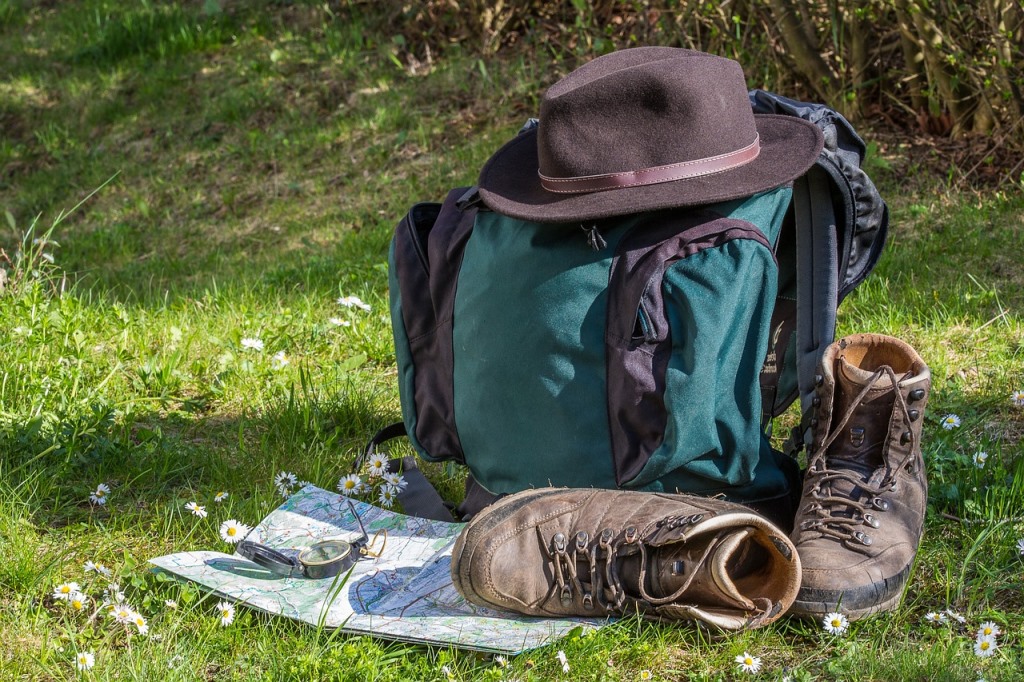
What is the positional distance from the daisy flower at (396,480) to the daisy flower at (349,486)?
0.08 meters

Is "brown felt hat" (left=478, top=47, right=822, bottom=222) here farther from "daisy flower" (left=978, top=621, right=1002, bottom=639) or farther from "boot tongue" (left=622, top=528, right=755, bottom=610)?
"daisy flower" (left=978, top=621, right=1002, bottom=639)

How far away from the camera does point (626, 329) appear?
2.13 m

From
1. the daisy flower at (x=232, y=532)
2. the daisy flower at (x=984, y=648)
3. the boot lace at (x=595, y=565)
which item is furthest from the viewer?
the daisy flower at (x=232, y=532)

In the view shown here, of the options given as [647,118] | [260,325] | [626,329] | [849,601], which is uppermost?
[647,118]

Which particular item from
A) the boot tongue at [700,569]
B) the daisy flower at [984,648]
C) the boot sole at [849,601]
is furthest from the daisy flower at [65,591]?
the daisy flower at [984,648]

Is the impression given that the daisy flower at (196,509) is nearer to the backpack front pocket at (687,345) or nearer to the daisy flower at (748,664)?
the backpack front pocket at (687,345)

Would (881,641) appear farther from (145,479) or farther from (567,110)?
(145,479)

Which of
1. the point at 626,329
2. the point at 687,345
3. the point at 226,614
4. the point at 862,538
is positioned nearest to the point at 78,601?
the point at 226,614

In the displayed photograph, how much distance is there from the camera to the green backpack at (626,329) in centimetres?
211

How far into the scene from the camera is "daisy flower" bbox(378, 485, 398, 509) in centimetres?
263

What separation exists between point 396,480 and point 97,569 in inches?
29.8

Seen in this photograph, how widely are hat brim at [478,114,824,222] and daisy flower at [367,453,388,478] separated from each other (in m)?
0.82

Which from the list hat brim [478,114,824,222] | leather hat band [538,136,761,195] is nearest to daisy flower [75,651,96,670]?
hat brim [478,114,824,222]

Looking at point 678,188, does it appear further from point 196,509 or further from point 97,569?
point 97,569
